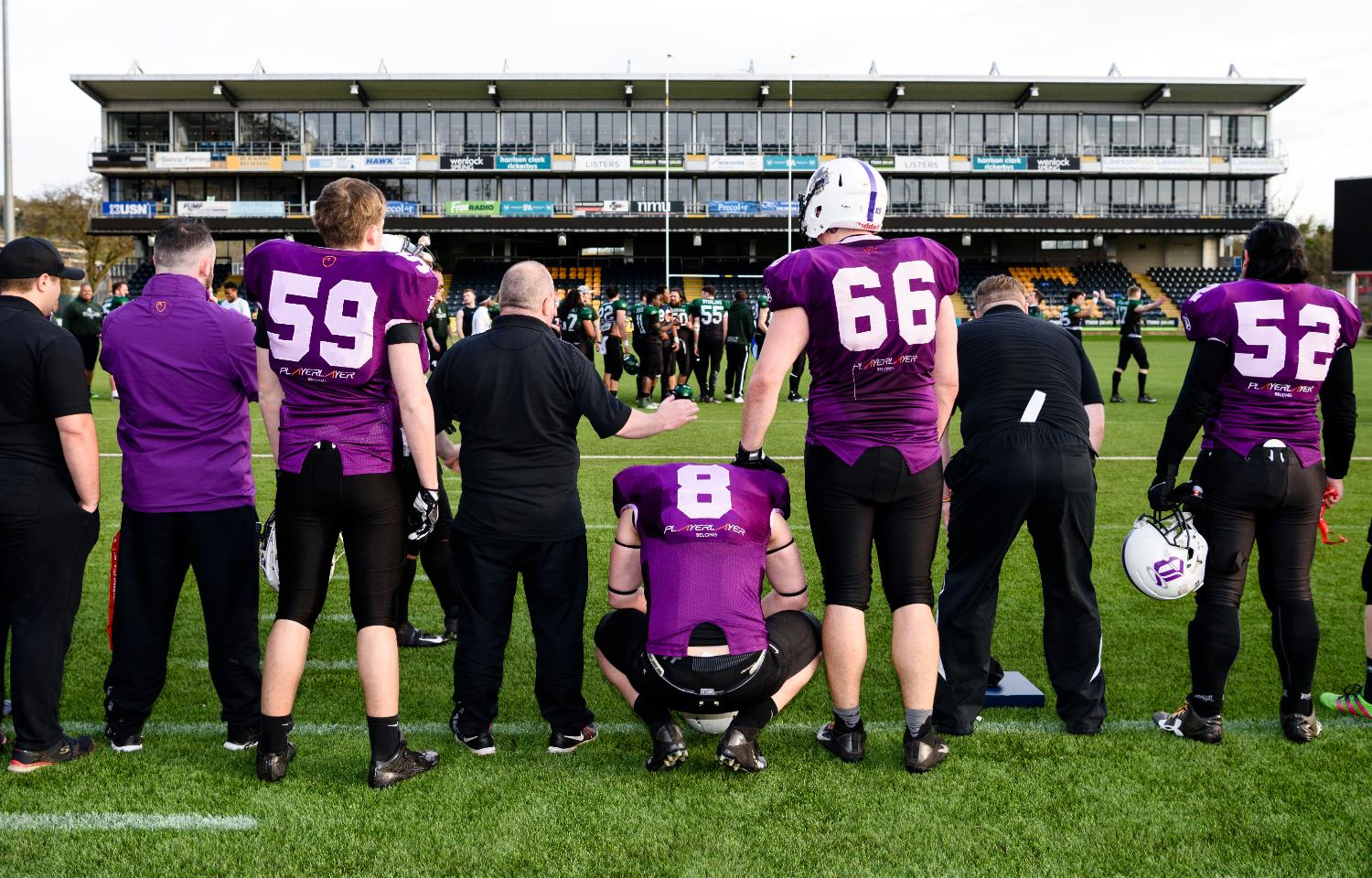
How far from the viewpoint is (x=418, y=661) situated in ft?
15.8

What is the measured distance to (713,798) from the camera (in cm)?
332

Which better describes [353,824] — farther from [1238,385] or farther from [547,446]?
[1238,385]

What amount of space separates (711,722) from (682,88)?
4790 cm

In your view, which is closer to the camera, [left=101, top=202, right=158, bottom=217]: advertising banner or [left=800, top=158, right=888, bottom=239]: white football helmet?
[left=800, top=158, right=888, bottom=239]: white football helmet

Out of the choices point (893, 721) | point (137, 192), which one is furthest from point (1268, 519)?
point (137, 192)

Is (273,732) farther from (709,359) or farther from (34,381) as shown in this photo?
(709,359)

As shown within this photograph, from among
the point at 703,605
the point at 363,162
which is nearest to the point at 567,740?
the point at 703,605

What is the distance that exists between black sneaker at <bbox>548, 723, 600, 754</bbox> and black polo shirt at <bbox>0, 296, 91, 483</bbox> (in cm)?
191

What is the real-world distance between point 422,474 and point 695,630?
991 millimetres

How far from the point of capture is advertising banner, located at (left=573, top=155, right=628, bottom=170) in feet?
160

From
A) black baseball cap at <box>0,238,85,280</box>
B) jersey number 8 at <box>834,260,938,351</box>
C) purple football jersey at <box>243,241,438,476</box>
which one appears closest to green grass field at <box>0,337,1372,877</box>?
purple football jersey at <box>243,241,438,476</box>

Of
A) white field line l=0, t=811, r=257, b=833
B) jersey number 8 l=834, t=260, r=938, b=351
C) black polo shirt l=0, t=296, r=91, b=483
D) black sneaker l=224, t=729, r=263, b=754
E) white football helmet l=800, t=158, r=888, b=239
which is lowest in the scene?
white field line l=0, t=811, r=257, b=833

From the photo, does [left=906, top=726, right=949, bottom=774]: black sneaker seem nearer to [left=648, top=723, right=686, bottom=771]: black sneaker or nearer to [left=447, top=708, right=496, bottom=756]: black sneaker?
[left=648, top=723, right=686, bottom=771]: black sneaker

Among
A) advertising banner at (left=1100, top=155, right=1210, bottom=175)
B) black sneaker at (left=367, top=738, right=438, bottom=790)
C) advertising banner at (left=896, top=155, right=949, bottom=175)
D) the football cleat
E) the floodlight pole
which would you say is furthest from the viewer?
advertising banner at (left=1100, top=155, right=1210, bottom=175)
